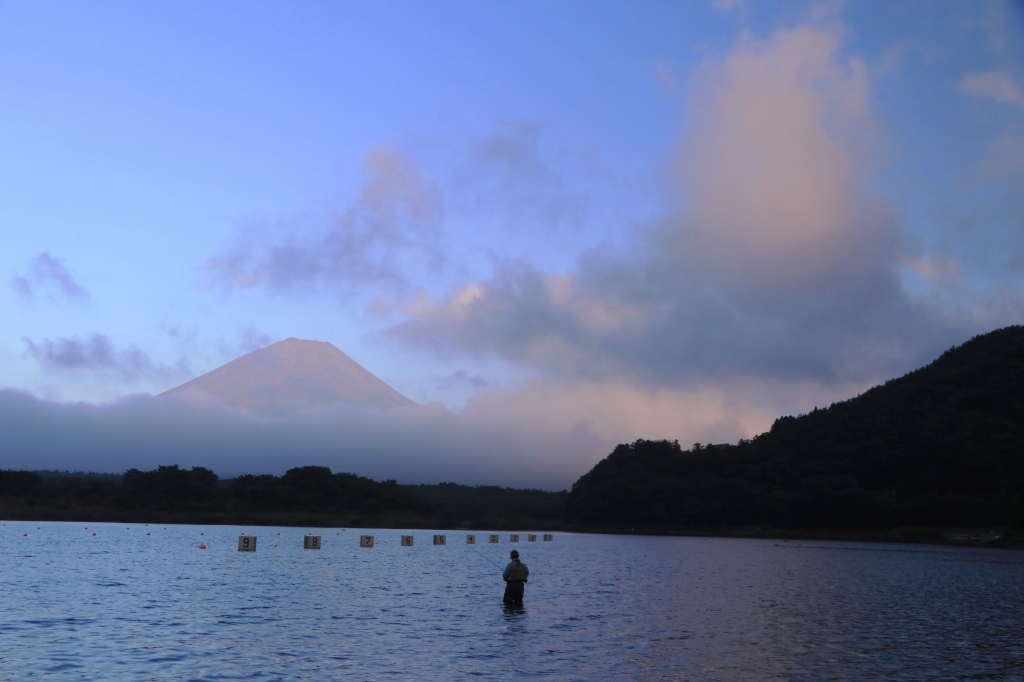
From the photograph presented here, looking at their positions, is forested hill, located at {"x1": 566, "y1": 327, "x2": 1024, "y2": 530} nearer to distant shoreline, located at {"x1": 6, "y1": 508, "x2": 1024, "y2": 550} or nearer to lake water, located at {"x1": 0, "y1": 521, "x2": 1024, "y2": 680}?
distant shoreline, located at {"x1": 6, "y1": 508, "x2": 1024, "y2": 550}

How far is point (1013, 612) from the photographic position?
1970 inches

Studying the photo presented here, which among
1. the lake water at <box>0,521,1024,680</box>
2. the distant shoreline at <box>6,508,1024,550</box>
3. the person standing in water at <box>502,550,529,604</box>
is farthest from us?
the distant shoreline at <box>6,508,1024,550</box>

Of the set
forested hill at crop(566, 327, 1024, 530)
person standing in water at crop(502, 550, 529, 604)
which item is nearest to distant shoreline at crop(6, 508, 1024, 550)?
forested hill at crop(566, 327, 1024, 530)

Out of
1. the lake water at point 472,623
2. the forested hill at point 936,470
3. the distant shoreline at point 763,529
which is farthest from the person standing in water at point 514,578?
the forested hill at point 936,470

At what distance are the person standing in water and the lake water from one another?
114 centimetres

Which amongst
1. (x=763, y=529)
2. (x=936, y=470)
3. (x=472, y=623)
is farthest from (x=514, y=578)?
(x=763, y=529)

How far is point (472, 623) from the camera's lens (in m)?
39.1

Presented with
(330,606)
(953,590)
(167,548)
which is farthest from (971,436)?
(330,606)

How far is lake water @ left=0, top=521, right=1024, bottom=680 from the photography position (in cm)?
2747

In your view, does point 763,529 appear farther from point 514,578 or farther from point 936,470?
point 514,578

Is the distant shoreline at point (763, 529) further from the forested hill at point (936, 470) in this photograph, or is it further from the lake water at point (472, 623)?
the lake water at point (472, 623)

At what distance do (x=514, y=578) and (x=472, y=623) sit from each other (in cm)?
453

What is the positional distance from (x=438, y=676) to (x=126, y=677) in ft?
27.8

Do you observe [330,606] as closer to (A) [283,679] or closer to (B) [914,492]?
(A) [283,679]
